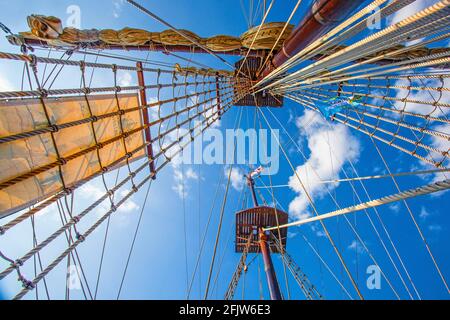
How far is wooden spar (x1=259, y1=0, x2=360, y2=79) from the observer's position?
104 inches

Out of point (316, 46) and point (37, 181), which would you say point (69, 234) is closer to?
point (37, 181)

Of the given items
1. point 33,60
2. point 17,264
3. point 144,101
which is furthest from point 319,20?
point 17,264

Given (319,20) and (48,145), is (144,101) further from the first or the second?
(319,20)

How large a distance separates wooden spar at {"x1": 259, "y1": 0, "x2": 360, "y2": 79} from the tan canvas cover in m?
3.20

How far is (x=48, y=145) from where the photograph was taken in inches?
91.4

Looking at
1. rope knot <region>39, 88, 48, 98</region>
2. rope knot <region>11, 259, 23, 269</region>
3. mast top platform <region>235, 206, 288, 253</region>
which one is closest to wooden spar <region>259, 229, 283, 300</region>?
mast top platform <region>235, 206, 288, 253</region>

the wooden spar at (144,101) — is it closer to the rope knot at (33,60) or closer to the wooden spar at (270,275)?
the rope knot at (33,60)

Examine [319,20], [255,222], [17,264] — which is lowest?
[255,222]

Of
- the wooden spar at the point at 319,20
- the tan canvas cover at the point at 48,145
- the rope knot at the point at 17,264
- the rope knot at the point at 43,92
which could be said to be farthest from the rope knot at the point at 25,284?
the wooden spar at the point at 319,20

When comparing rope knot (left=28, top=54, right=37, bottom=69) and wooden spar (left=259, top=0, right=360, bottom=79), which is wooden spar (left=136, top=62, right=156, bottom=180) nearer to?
rope knot (left=28, top=54, right=37, bottom=69)

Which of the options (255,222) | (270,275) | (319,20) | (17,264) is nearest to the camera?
(17,264)

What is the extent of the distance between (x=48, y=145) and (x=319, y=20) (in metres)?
3.87

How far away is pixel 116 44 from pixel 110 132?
3.97 meters
